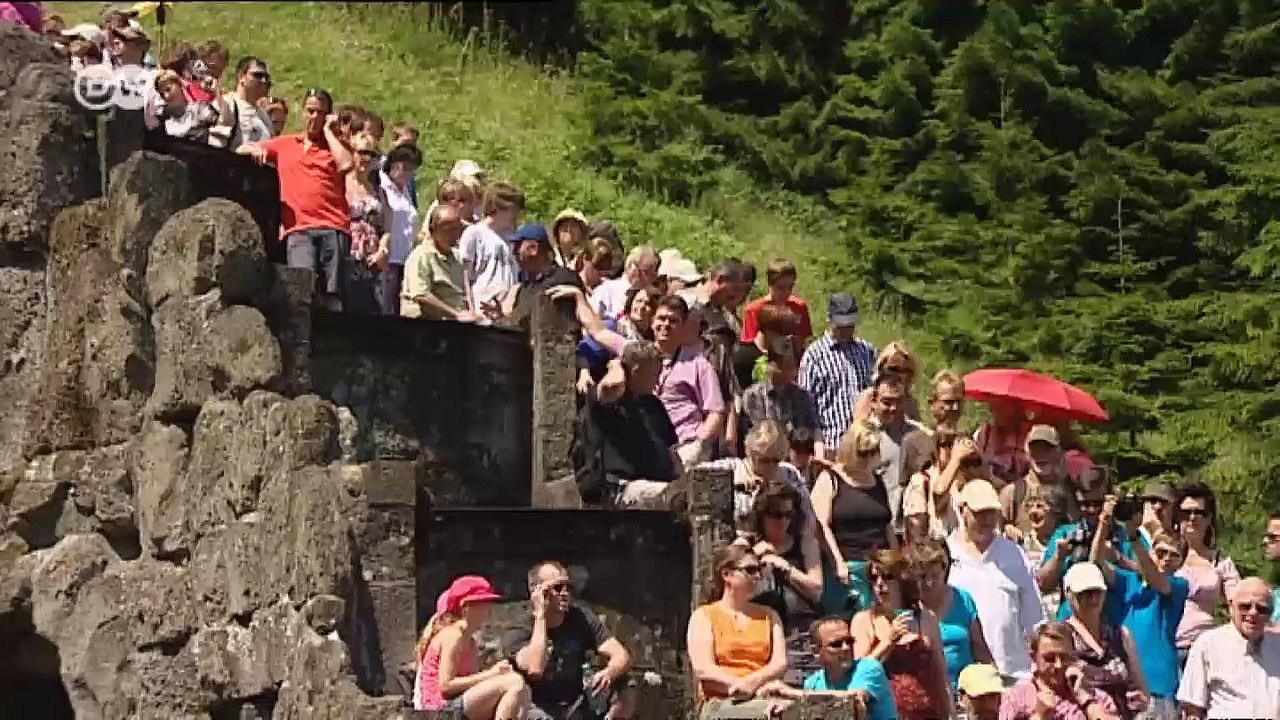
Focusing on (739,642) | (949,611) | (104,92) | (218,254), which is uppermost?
(104,92)

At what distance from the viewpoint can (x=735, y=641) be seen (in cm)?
1249

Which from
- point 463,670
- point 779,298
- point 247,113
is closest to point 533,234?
point 779,298

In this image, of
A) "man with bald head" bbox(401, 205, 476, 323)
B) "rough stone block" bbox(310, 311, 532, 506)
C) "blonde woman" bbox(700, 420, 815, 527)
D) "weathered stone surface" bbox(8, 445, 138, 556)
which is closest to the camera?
"blonde woman" bbox(700, 420, 815, 527)

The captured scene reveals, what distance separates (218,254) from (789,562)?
294 cm

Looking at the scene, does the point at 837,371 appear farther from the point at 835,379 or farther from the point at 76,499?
the point at 76,499

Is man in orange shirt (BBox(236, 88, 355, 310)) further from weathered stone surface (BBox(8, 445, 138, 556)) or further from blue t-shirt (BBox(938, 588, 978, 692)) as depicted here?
blue t-shirt (BBox(938, 588, 978, 692))

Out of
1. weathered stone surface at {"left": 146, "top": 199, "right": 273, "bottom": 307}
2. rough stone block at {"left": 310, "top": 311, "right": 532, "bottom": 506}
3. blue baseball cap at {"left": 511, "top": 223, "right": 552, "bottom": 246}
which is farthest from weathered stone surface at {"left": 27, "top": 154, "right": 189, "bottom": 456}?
blue baseball cap at {"left": 511, "top": 223, "right": 552, "bottom": 246}

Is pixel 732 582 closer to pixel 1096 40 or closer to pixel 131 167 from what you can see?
pixel 131 167

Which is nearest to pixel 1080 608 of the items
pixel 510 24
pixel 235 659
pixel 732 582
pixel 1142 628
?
pixel 1142 628

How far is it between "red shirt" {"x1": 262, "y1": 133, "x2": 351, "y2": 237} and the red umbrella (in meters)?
4.09

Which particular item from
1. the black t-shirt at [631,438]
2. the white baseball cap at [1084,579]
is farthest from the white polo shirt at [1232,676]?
the black t-shirt at [631,438]

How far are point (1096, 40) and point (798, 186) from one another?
3.31 metres

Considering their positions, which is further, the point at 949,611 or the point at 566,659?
the point at 949,611

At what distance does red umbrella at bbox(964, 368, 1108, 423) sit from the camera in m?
17.7
